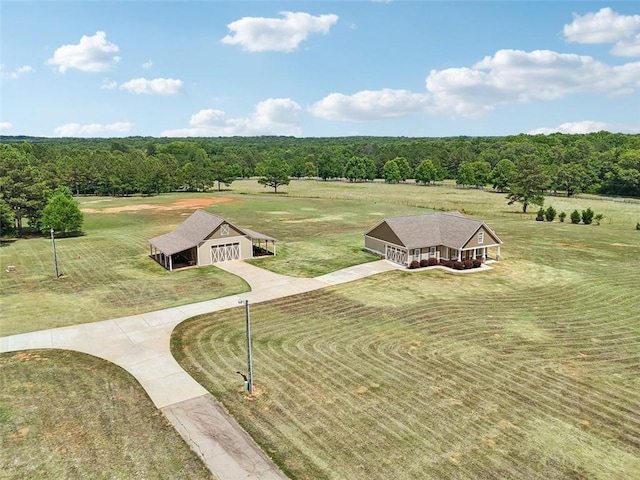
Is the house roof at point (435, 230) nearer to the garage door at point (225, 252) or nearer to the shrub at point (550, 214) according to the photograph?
the garage door at point (225, 252)

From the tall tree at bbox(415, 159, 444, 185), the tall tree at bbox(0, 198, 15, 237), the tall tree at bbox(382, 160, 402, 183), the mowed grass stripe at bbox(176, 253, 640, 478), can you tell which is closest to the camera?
the mowed grass stripe at bbox(176, 253, 640, 478)

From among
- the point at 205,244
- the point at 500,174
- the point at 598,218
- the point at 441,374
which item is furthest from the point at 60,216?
the point at 500,174

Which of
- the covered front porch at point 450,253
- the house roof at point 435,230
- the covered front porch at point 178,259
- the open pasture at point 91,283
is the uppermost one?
the house roof at point 435,230

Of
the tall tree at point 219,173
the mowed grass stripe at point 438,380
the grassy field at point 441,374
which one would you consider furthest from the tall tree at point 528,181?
the tall tree at point 219,173

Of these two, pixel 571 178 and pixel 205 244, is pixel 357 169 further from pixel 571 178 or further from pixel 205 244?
pixel 205 244

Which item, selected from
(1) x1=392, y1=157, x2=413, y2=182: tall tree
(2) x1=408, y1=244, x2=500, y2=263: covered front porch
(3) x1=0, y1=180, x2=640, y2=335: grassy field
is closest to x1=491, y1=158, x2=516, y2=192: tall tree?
(3) x1=0, y1=180, x2=640, y2=335: grassy field

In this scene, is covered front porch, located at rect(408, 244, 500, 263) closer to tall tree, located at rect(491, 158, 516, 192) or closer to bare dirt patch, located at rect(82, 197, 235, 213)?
bare dirt patch, located at rect(82, 197, 235, 213)

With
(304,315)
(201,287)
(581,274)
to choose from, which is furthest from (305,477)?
(581,274)
